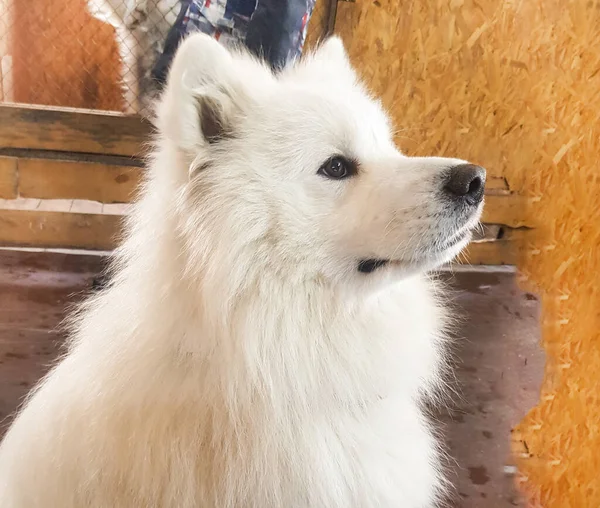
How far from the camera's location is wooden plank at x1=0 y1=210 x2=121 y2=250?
1516 mm

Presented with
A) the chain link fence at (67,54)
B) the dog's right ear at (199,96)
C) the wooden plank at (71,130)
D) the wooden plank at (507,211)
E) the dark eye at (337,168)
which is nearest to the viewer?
the dog's right ear at (199,96)

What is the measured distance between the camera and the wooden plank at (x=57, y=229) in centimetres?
152

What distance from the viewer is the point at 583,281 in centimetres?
168

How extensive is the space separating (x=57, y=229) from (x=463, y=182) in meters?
1.18

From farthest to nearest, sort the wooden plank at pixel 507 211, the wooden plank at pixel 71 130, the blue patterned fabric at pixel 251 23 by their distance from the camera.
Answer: the wooden plank at pixel 507 211 → the wooden plank at pixel 71 130 → the blue patterned fabric at pixel 251 23

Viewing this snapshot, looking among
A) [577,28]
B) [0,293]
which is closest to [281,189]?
[0,293]

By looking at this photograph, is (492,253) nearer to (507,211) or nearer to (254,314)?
(507,211)

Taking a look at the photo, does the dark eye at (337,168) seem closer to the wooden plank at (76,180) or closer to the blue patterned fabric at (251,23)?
the blue patterned fabric at (251,23)

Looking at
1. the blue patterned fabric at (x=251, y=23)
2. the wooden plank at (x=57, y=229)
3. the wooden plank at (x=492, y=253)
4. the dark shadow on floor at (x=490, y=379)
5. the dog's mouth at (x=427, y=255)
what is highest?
the blue patterned fabric at (x=251, y=23)

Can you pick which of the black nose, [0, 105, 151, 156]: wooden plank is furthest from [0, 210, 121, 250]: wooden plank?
the black nose

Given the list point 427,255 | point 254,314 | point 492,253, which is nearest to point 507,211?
point 492,253

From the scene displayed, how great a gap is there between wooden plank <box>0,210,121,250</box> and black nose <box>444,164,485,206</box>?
1.05 metres

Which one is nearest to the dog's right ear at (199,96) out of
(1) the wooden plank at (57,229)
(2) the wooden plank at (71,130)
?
(2) the wooden plank at (71,130)

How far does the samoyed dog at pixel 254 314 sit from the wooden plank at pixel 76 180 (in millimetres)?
642
